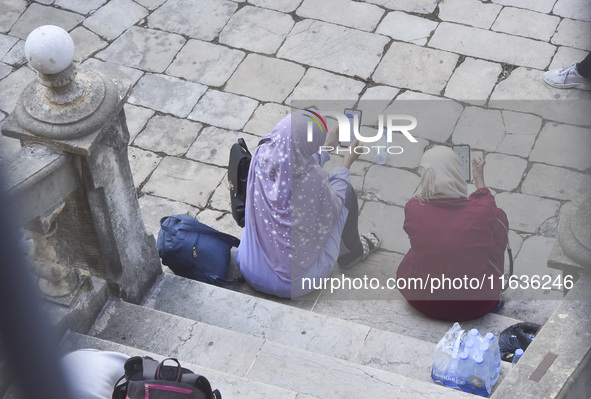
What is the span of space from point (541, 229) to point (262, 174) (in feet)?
6.90

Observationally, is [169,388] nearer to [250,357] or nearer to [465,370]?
[250,357]

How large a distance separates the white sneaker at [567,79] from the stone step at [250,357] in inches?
137

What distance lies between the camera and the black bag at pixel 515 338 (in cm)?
407

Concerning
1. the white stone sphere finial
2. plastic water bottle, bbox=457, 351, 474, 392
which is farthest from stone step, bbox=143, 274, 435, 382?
the white stone sphere finial

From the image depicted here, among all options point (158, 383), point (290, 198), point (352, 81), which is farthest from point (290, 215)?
point (352, 81)

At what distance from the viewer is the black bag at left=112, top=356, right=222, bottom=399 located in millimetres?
2752

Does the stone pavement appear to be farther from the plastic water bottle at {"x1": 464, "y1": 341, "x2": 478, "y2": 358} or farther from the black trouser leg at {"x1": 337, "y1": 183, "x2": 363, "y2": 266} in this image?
the plastic water bottle at {"x1": 464, "y1": 341, "x2": 478, "y2": 358}

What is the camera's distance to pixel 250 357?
384 centimetres

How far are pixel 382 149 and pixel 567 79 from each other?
1554 millimetres

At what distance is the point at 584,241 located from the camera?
313 cm

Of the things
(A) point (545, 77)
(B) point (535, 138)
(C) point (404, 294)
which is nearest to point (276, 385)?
(C) point (404, 294)

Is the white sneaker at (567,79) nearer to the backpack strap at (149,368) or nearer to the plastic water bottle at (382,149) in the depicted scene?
the plastic water bottle at (382,149)

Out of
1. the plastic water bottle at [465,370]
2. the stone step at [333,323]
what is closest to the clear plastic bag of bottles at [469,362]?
the plastic water bottle at [465,370]

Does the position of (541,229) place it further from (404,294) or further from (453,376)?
(453,376)
